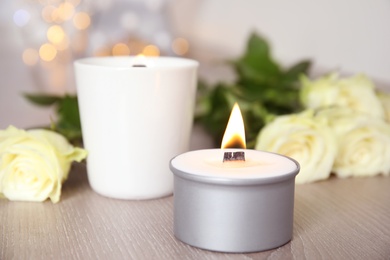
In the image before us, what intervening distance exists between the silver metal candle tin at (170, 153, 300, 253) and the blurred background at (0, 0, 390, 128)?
713mm

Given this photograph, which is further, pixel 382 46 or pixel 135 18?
pixel 135 18

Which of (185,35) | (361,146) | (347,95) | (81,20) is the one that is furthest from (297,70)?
(185,35)

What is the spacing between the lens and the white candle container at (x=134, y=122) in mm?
630

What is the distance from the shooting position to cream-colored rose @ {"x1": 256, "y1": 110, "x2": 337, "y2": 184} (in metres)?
0.73

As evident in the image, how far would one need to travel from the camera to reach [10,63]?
7.10 ft

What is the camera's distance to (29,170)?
653mm

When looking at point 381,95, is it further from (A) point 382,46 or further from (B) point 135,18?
(B) point 135,18

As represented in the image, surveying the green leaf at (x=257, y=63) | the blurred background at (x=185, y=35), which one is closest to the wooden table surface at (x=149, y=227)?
the green leaf at (x=257, y=63)

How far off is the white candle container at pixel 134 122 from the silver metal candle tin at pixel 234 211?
14 centimetres

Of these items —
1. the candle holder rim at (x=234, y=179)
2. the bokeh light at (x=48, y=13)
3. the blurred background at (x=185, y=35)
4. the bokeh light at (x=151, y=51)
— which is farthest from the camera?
the bokeh light at (x=151, y=51)

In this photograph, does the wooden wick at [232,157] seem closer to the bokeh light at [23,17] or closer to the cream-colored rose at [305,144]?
the cream-colored rose at [305,144]

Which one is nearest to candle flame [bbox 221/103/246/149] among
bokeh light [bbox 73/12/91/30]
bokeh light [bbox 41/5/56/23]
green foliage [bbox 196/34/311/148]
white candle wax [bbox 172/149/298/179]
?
white candle wax [bbox 172/149/298/179]

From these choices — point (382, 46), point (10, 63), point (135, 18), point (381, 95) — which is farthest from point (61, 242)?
point (10, 63)

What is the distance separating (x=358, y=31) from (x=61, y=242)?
2.89 feet
